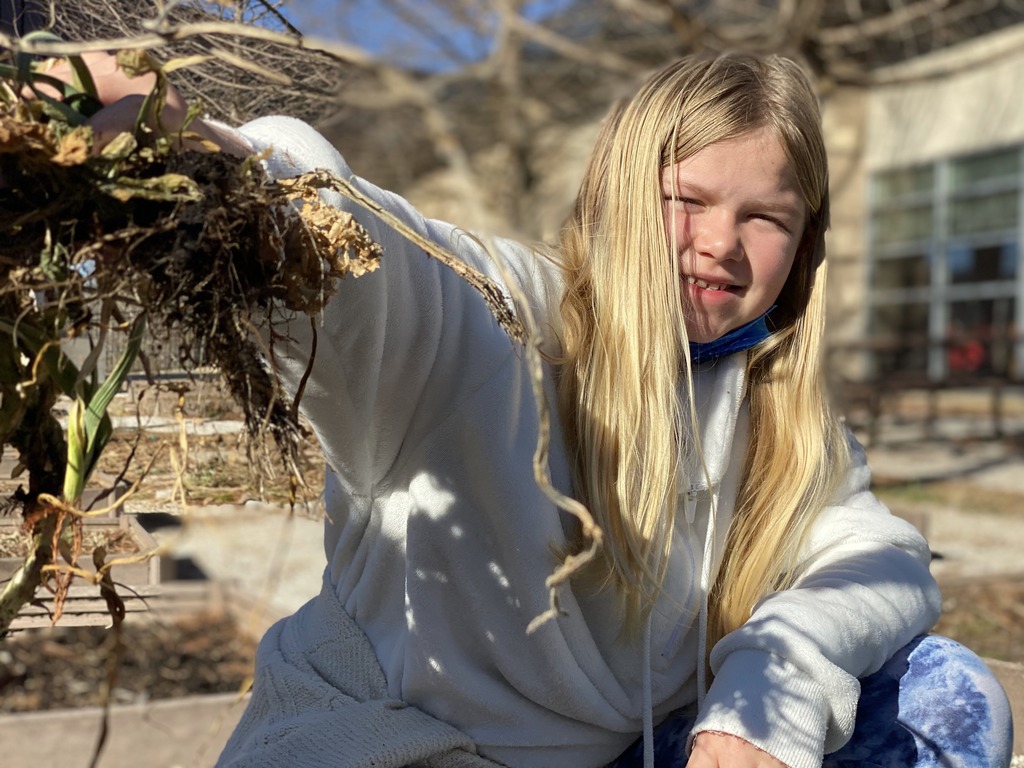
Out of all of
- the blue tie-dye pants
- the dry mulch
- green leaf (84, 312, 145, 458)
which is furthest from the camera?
the dry mulch

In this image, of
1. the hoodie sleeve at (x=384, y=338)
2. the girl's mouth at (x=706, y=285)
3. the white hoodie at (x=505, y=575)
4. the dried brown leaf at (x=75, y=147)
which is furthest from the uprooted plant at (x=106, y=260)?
the girl's mouth at (x=706, y=285)

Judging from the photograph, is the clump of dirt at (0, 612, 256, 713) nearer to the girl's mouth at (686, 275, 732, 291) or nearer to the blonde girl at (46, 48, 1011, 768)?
the blonde girl at (46, 48, 1011, 768)

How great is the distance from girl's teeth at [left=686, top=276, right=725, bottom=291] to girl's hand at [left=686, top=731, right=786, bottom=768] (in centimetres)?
65

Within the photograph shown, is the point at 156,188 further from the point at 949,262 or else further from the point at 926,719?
the point at 949,262

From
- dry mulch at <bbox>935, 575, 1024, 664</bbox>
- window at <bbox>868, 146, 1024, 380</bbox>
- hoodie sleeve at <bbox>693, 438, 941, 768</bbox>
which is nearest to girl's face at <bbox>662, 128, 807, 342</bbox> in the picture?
hoodie sleeve at <bbox>693, 438, 941, 768</bbox>

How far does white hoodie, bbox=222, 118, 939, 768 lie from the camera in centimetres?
143

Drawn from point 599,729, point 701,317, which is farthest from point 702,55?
point 599,729

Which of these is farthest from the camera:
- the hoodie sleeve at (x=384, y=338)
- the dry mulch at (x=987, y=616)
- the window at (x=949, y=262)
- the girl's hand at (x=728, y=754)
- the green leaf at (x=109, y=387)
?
the window at (x=949, y=262)

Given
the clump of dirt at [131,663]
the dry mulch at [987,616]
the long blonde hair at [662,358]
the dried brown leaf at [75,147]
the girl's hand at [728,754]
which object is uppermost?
the dried brown leaf at [75,147]

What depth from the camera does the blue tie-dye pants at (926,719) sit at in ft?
5.36

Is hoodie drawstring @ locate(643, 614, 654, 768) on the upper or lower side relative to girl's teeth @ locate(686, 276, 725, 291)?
lower

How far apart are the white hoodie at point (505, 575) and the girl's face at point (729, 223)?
163 millimetres

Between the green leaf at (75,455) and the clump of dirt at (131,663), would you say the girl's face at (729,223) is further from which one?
the clump of dirt at (131,663)

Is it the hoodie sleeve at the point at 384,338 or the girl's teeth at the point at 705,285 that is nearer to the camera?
the hoodie sleeve at the point at 384,338
